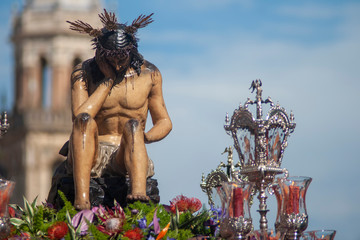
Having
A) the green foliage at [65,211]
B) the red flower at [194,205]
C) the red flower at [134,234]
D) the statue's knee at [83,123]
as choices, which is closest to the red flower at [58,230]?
the green foliage at [65,211]

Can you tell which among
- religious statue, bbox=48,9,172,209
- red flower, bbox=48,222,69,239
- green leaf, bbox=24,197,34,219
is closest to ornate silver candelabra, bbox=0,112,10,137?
religious statue, bbox=48,9,172,209

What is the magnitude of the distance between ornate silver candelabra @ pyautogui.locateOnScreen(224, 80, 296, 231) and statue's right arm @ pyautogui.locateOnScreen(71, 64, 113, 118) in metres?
2.55

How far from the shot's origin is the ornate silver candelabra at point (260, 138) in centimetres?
1845

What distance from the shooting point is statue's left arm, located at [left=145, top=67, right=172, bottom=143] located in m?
17.5

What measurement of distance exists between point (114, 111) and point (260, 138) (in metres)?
2.48

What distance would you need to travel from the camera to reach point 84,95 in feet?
57.0

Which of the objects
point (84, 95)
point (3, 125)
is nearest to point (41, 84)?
point (3, 125)

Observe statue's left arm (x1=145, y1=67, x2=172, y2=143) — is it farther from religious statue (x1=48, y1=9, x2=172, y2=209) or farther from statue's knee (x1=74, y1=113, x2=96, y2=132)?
statue's knee (x1=74, y1=113, x2=96, y2=132)

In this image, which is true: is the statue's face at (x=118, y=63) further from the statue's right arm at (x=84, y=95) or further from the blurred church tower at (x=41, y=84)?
the blurred church tower at (x=41, y=84)

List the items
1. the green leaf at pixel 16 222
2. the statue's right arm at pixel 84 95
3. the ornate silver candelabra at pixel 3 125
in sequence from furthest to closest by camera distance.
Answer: the ornate silver candelabra at pixel 3 125 < the statue's right arm at pixel 84 95 < the green leaf at pixel 16 222

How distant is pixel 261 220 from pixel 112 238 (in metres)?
3.15

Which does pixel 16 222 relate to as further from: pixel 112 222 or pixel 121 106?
pixel 121 106

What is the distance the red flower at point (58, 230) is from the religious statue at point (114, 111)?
950 mm

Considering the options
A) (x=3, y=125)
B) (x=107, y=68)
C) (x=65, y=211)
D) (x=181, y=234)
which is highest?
(x=107, y=68)
